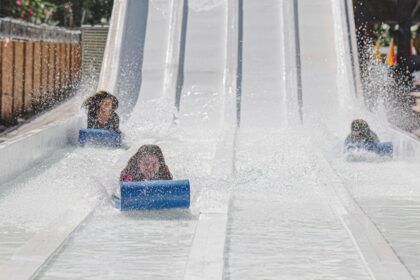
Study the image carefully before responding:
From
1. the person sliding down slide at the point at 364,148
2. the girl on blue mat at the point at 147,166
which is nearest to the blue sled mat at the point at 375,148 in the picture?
the person sliding down slide at the point at 364,148

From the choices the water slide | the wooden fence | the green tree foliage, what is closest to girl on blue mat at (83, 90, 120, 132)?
the water slide

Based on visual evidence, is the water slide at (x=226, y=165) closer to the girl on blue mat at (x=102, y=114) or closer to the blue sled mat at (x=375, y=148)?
the blue sled mat at (x=375, y=148)

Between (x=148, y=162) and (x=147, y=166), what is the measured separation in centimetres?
3

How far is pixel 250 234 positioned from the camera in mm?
6082

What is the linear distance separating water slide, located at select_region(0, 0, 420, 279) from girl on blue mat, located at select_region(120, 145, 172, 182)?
1.00 feet

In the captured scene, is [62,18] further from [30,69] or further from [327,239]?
[327,239]

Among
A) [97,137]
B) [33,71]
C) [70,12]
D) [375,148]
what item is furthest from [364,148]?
[70,12]

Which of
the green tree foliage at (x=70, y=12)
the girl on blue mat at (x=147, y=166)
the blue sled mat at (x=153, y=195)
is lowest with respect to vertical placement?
the blue sled mat at (x=153, y=195)

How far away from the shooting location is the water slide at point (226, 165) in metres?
5.34

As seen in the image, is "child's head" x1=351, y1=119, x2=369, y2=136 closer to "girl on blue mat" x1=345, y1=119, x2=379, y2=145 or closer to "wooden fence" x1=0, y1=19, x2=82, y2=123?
"girl on blue mat" x1=345, y1=119, x2=379, y2=145

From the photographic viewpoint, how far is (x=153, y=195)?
6.68 metres

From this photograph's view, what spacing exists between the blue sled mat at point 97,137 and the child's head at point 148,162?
394 centimetres

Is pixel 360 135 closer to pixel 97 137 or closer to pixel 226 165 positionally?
pixel 226 165

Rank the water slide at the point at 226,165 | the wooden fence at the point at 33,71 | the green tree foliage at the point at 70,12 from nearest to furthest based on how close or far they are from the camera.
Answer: the water slide at the point at 226,165
the wooden fence at the point at 33,71
the green tree foliage at the point at 70,12
